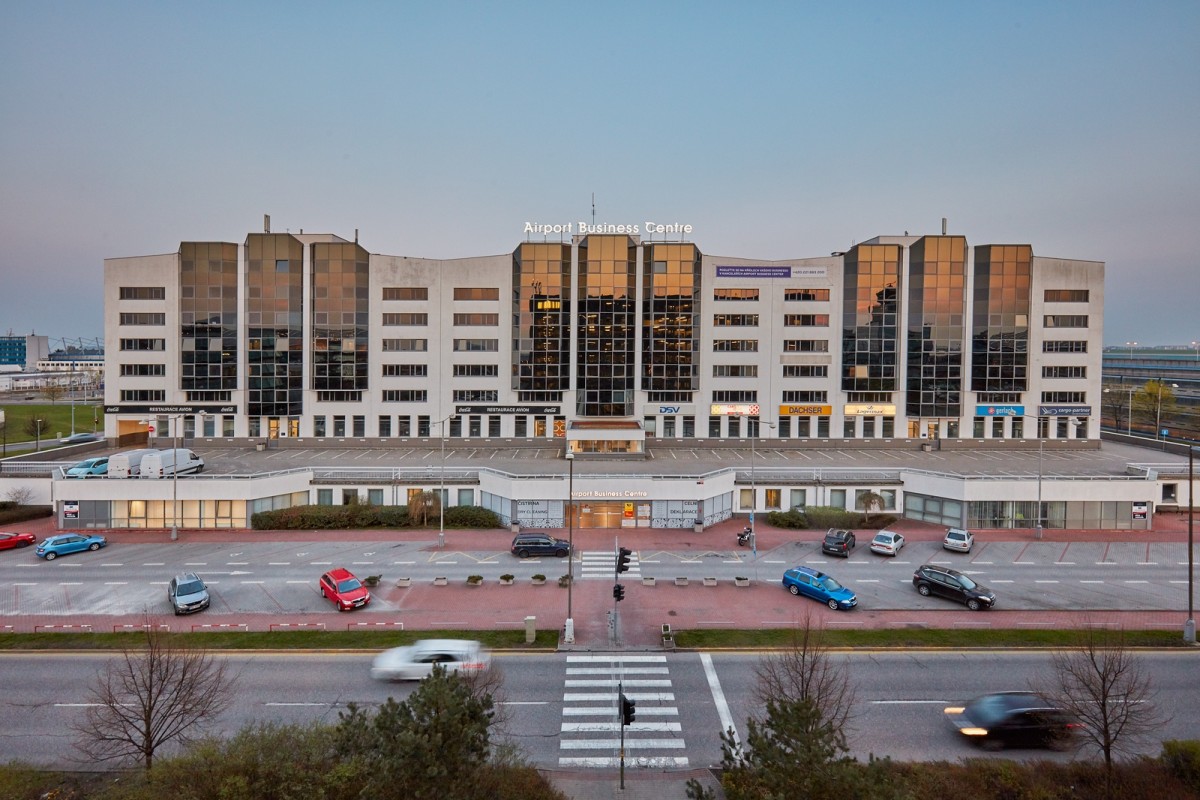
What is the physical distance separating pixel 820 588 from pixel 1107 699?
14.2 metres

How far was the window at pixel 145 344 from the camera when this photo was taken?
64438 millimetres

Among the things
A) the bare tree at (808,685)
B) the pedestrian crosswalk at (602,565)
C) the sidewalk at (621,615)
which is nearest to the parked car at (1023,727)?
the bare tree at (808,685)

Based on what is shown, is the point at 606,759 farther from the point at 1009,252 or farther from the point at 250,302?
the point at 1009,252

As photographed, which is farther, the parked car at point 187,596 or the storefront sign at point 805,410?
the storefront sign at point 805,410

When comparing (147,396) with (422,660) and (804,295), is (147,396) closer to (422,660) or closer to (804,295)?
(422,660)

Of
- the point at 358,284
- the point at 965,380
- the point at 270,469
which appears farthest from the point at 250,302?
the point at 965,380

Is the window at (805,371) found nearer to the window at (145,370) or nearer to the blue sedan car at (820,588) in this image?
the blue sedan car at (820,588)

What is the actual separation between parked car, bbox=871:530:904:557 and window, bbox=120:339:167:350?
244 feet

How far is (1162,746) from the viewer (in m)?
19.0

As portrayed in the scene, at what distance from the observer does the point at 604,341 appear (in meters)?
66.6

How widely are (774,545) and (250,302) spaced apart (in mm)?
61209

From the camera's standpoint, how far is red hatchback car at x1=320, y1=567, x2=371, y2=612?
30016 millimetres

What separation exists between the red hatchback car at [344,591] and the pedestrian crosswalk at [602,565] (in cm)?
1262

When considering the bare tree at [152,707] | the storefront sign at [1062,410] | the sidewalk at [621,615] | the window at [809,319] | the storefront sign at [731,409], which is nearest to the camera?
the bare tree at [152,707]
